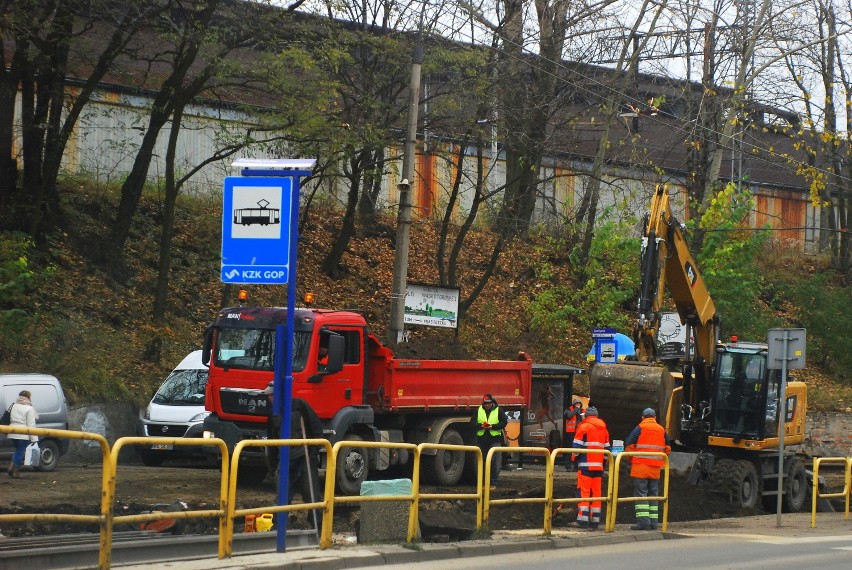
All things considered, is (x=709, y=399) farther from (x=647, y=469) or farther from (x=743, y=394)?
(x=647, y=469)

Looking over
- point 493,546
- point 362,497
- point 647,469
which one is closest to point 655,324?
point 647,469

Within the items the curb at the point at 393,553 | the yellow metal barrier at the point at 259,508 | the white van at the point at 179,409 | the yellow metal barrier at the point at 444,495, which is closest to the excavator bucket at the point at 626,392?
the curb at the point at 393,553

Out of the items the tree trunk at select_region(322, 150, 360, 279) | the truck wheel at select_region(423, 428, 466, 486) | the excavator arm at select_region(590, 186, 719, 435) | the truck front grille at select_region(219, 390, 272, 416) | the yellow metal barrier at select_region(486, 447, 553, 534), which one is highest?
the tree trunk at select_region(322, 150, 360, 279)

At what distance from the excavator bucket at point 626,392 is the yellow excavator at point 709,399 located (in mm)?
17

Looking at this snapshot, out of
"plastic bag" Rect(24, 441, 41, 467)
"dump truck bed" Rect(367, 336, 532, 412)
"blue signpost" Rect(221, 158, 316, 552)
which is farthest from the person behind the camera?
"dump truck bed" Rect(367, 336, 532, 412)

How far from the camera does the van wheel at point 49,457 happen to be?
13889mm

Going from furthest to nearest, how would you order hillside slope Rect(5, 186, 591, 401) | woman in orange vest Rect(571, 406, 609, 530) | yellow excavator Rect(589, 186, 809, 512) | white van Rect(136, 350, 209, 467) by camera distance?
1. hillside slope Rect(5, 186, 591, 401)
2. white van Rect(136, 350, 209, 467)
3. yellow excavator Rect(589, 186, 809, 512)
4. woman in orange vest Rect(571, 406, 609, 530)

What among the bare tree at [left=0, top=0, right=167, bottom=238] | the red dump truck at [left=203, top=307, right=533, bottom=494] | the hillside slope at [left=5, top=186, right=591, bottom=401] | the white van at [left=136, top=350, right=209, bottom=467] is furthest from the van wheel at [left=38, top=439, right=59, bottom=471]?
the bare tree at [left=0, top=0, right=167, bottom=238]

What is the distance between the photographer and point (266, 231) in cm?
1059

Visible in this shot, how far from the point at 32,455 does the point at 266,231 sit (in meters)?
4.76

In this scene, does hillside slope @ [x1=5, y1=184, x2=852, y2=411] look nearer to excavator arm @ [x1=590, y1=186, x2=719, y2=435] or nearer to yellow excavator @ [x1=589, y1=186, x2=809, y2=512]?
excavator arm @ [x1=590, y1=186, x2=719, y2=435]

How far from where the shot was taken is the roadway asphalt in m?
10.2

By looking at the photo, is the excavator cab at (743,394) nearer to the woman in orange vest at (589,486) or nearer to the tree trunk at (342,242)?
the woman in orange vest at (589,486)

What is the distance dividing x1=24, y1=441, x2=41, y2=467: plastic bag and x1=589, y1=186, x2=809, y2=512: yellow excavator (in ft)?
31.1
